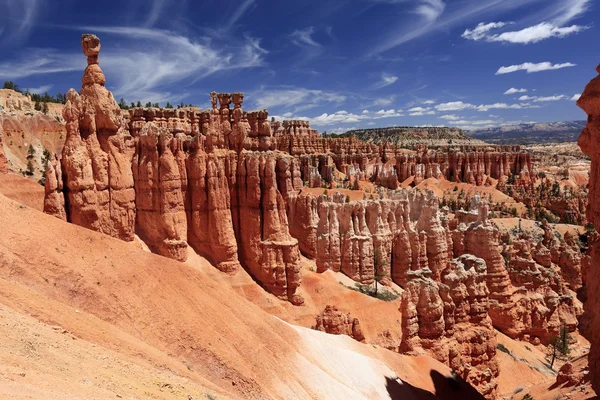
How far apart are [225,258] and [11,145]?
46.9 m

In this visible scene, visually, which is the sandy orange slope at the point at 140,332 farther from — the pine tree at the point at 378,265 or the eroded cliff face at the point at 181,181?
the pine tree at the point at 378,265

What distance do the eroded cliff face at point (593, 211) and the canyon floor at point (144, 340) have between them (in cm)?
539

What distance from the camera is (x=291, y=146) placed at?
298 ft

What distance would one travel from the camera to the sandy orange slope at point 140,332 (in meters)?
10.7

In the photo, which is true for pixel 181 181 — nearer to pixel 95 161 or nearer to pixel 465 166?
pixel 95 161

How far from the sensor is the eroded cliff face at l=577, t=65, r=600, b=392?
1327 centimetres

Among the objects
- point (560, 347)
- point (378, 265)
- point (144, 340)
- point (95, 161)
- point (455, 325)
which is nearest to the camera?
point (144, 340)

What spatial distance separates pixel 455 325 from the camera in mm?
26156

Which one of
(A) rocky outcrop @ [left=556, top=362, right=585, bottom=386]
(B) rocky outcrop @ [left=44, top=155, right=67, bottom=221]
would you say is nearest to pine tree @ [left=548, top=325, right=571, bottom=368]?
(A) rocky outcrop @ [left=556, top=362, right=585, bottom=386]

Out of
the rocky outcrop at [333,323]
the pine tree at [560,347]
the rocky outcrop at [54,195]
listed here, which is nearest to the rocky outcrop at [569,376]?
the rocky outcrop at [333,323]

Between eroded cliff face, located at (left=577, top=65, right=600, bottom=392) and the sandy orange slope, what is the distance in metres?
9.78

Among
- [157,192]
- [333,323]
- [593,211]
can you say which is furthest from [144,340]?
[333,323]

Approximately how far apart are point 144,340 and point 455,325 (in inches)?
719

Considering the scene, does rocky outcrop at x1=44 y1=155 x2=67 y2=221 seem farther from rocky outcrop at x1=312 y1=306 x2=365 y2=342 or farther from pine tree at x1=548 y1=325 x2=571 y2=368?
pine tree at x1=548 y1=325 x2=571 y2=368
